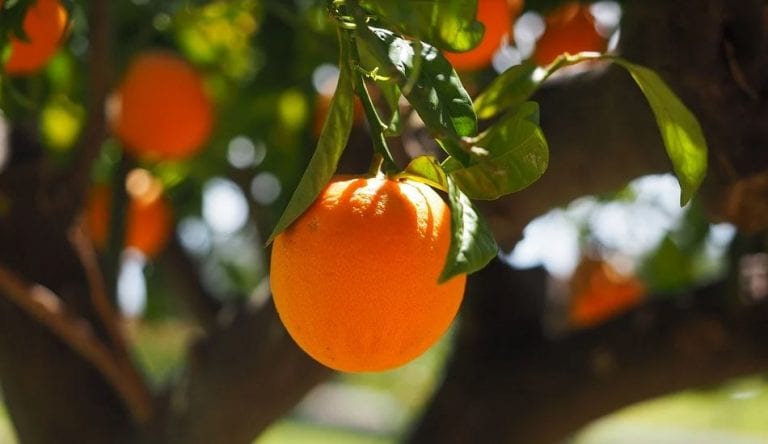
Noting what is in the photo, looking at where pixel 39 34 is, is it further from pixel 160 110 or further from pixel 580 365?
pixel 580 365

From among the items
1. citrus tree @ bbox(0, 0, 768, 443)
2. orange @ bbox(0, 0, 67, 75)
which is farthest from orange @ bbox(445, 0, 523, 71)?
orange @ bbox(0, 0, 67, 75)

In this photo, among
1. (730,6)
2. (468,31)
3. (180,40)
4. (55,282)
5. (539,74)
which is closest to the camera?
(468,31)

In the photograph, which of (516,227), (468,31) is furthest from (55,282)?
(468,31)

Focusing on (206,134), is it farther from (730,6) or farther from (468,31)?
(468,31)

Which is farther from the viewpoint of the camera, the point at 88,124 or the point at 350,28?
the point at 88,124

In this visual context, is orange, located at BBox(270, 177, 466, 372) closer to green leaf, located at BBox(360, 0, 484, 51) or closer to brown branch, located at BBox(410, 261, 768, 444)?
green leaf, located at BBox(360, 0, 484, 51)

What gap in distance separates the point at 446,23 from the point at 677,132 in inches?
6.3

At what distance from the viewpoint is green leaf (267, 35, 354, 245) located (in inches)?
21.6

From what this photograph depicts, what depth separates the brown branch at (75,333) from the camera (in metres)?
1.14

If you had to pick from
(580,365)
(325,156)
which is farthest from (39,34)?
(580,365)

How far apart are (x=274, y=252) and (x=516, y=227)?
444 mm

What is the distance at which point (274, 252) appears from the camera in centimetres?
60

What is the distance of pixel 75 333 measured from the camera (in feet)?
3.92

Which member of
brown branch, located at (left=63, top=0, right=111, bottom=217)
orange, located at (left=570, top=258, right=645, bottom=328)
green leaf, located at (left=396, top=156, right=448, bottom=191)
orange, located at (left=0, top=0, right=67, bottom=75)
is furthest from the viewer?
orange, located at (left=570, top=258, right=645, bottom=328)
